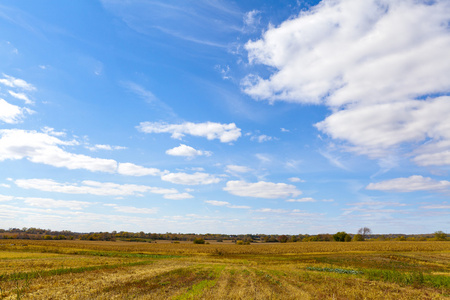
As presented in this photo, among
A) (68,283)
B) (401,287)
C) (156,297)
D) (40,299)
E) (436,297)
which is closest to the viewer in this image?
(40,299)

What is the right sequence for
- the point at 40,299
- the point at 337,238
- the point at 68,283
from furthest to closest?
the point at 337,238, the point at 68,283, the point at 40,299

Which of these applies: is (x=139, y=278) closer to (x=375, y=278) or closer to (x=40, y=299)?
(x=40, y=299)

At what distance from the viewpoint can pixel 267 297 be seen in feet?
65.4

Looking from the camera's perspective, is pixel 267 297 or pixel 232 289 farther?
pixel 232 289

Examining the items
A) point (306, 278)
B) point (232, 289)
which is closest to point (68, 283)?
point (232, 289)

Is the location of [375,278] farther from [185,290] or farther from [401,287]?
[185,290]

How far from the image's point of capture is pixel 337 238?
16900cm

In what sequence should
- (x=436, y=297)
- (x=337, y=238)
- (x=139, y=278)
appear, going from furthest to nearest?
(x=337, y=238) < (x=139, y=278) < (x=436, y=297)

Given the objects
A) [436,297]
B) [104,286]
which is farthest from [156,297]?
[436,297]

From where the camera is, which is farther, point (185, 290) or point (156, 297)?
point (185, 290)

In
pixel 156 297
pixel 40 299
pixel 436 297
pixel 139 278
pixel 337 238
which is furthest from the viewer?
pixel 337 238

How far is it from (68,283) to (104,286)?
4.15m

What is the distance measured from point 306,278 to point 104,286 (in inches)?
849

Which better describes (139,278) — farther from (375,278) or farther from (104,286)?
(375,278)
